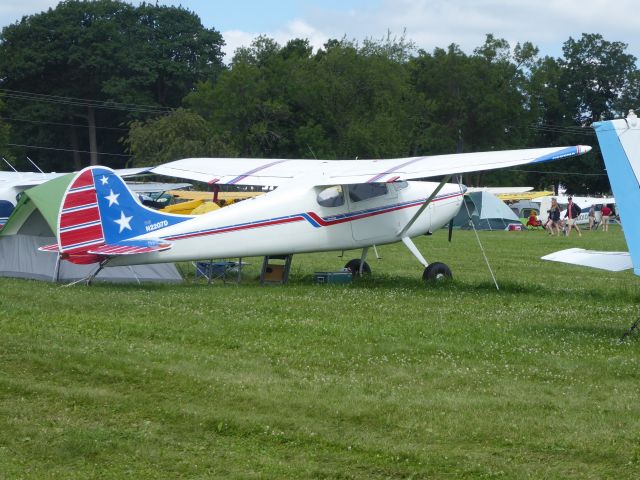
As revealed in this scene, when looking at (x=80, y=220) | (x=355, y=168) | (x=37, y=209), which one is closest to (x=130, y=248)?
(x=80, y=220)

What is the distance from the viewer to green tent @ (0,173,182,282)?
1460cm

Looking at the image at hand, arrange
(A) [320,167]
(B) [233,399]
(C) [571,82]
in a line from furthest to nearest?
1. (C) [571,82]
2. (A) [320,167]
3. (B) [233,399]

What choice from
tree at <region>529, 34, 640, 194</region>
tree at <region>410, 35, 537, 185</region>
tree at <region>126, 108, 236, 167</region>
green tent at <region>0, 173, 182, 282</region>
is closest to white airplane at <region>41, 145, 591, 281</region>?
green tent at <region>0, 173, 182, 282</region>

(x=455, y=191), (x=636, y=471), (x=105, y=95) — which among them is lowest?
(x=636, y=471)

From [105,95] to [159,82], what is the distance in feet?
13.8

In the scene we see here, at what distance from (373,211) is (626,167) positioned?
263 inches

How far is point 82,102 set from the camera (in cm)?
7362

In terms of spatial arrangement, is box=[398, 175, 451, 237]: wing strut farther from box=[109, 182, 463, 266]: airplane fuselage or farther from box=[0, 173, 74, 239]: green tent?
box=[0, 173, 74, 239]: green tent

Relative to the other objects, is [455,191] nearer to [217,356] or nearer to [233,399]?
[217,356]

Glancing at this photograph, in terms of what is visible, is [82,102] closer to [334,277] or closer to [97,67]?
[97,67]

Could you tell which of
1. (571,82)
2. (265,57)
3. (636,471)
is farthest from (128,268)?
(571,82)

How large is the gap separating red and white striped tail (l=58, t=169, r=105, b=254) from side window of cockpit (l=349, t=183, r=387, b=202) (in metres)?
3.96

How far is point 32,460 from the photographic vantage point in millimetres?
5875

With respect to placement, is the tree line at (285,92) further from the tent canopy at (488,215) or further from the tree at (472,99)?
the tent canopy at (488,215)
